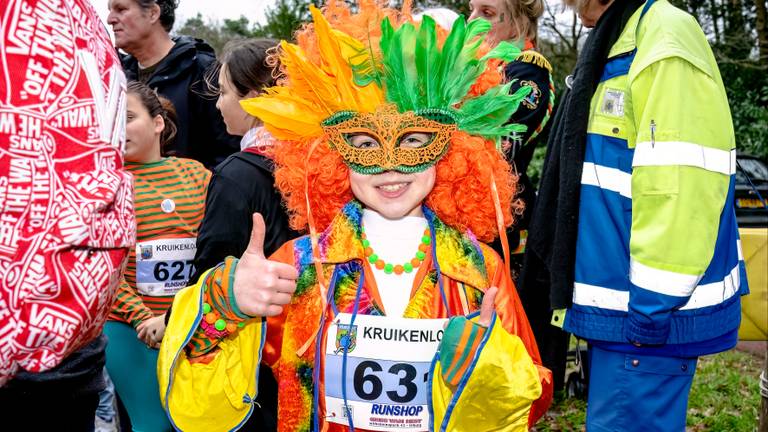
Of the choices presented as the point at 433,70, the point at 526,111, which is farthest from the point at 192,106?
the point at 433,70

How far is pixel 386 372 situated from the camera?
2.11 metres

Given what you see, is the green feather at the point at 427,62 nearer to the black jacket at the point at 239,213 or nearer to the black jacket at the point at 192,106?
the black jacket at the point at 239,213

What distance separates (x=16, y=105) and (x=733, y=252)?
2.36 m

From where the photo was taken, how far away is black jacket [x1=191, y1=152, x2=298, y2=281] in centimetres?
261

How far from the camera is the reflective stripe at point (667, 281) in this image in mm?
2264

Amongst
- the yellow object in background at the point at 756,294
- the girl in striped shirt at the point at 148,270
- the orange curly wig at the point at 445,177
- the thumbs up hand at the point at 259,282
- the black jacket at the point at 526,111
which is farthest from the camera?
the yellow object in background at the point at 756,294

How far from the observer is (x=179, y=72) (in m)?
4.05

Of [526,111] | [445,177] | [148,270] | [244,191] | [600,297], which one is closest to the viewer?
[445,177]

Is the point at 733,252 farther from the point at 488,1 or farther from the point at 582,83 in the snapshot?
the point at 488,1

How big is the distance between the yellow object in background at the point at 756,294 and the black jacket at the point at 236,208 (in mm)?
2515

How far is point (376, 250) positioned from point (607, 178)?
2.91 ft

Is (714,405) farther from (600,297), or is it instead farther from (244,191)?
(244,191)

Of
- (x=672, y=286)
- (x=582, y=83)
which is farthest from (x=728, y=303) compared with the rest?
(x=582, y=83)

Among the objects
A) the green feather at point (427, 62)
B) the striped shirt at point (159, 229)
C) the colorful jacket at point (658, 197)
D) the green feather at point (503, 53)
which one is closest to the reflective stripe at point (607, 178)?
the colorful jacket at point (658, 197)
